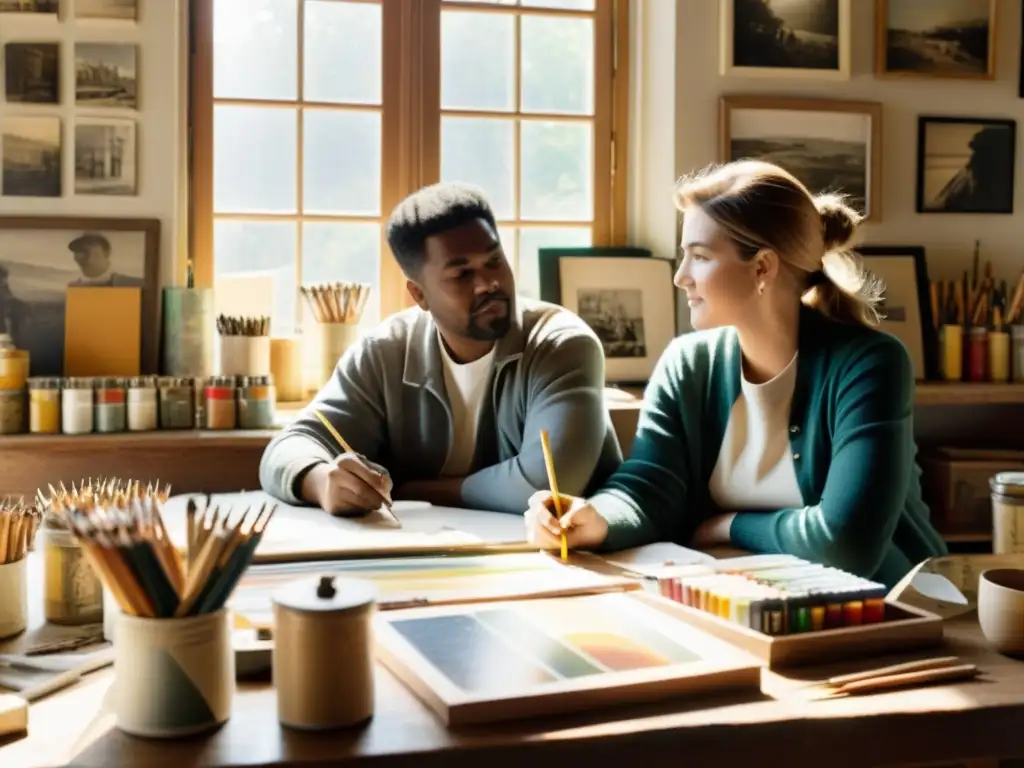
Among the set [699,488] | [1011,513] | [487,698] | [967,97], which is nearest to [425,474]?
[699,488]

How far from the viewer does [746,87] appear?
124 inches

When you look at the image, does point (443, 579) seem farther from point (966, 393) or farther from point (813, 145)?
point (813, 145)

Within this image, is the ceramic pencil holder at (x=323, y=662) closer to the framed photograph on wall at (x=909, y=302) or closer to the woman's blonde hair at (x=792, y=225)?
the woman's blonde hair at (x=792, y=225)

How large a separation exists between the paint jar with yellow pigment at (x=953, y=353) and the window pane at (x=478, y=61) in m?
1.43

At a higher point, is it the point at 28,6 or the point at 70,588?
the point at 28,6

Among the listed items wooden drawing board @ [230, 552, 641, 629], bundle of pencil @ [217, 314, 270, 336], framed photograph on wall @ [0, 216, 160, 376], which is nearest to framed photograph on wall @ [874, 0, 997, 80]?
bundle of pencil @ [217, 314, 270, 336]

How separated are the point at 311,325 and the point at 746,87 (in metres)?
1.41

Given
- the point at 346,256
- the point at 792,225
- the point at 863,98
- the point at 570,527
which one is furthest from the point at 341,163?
the point at 570,527

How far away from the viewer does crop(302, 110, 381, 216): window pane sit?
3.21 metres

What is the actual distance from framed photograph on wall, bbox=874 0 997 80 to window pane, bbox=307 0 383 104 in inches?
57.6

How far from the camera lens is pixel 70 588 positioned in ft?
4.19

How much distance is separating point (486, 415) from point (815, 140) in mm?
1509

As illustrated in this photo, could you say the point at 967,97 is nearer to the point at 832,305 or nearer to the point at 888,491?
the point at 832,305

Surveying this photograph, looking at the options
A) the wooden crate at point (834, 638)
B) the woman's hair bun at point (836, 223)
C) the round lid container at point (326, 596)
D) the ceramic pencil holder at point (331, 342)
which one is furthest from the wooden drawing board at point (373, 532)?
the ceramic pencil holder at point (331, 342)
